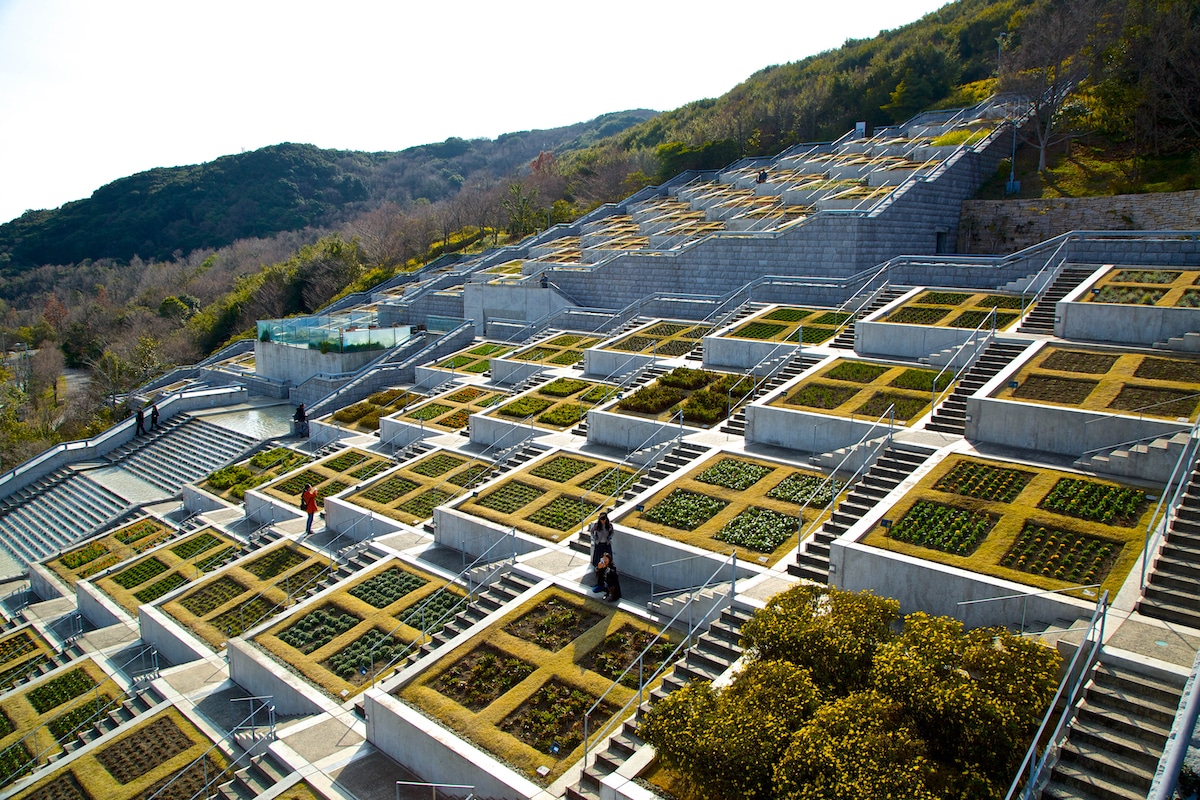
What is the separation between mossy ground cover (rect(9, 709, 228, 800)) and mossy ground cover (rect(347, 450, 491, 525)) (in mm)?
6631

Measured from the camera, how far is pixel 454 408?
2639cm

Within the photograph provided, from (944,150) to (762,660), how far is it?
33.0 meters

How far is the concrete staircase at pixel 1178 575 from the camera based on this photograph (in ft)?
33.4

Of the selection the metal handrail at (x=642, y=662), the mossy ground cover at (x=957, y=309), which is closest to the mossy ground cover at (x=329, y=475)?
the metal handrail at (x=642, y=662)

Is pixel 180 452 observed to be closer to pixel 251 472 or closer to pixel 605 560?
pixel 251 472

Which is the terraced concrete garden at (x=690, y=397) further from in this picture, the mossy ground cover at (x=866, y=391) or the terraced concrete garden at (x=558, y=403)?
the mossy ground cover at (x=866, y=391)

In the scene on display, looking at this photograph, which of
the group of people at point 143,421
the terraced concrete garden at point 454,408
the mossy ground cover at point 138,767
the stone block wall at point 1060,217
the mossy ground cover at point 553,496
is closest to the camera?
the mossy ground cover at point 138,767

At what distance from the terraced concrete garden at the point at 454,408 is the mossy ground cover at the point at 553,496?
5.93m

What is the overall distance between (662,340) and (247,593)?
49.7 feet

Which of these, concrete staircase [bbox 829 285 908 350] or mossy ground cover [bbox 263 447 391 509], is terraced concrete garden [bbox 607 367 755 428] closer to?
concrete staircase [bbox 829 285 908 350]

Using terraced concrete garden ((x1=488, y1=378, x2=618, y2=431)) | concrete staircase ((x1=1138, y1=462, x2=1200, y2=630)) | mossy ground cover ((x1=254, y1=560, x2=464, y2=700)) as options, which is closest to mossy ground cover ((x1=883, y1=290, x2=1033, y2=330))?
terraced concrete garden ((x1=488, y1=378, x2=618, y2=431))

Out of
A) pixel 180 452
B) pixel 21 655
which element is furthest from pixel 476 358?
pixel 21 655

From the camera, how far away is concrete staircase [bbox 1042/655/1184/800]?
7.93 m

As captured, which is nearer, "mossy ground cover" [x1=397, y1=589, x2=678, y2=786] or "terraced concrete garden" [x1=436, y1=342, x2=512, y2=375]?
"mossy ground cover" [x1=397, y1=589, x2=678, y2=786]
